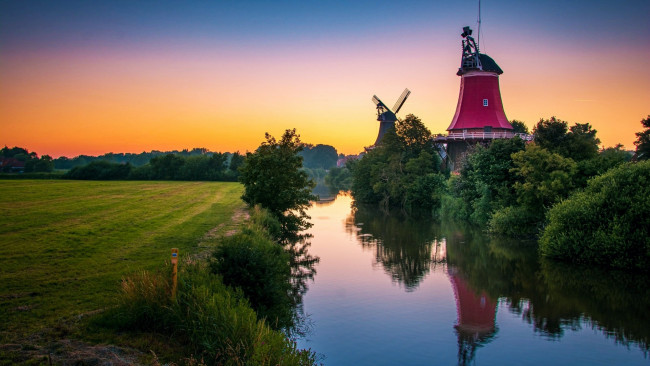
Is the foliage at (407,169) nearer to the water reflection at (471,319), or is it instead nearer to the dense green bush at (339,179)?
the water reflection at (471,319)

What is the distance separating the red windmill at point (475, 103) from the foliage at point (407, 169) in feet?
8.29

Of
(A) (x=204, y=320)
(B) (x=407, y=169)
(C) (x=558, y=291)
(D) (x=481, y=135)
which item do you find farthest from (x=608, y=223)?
(B) (x=407, y=169)

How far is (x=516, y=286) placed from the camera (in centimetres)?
1806

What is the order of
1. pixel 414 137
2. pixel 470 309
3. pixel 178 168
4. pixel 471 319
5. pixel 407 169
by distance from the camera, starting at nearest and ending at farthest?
pixel 471 319, pixel 470 309, pixel 407 169, pixel 414 137, pixel 178 168

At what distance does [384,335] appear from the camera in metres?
13.0

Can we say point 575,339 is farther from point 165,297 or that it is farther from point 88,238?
point 88,238

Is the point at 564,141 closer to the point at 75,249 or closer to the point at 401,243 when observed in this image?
the point at 401,243

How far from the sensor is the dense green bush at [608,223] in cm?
1914

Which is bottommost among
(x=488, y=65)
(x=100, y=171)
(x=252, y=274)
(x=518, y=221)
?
(x=252, y=274)

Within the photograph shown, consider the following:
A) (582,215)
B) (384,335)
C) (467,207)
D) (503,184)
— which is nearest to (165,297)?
(384,335)

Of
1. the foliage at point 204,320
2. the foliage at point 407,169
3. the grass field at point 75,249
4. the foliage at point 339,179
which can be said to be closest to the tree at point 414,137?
the foliage at point 407,169

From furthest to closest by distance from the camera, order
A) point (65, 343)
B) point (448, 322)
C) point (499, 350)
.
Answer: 1. point (448, 322)
2. point (499, 350)
3. point (65, 343)

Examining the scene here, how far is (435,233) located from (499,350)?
18894 mm

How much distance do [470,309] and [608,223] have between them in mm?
9251
